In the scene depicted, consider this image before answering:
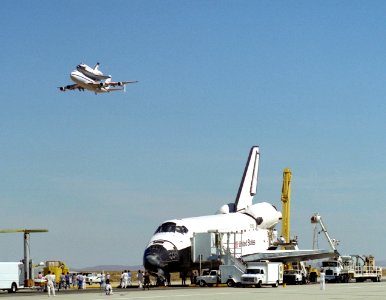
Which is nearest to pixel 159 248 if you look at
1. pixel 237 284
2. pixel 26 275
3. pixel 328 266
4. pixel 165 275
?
pixel 165 275

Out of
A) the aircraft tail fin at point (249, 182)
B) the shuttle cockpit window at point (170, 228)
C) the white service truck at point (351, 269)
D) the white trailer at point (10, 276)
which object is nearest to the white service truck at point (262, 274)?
the shuttle cockpit window at point (170, 228)

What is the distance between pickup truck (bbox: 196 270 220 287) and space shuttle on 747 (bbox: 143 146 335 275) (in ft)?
6.15

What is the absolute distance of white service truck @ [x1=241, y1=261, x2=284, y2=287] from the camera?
55469 mm

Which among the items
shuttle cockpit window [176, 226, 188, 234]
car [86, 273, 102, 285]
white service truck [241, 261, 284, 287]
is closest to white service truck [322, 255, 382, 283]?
white service truck [241, 261, 284, 287]

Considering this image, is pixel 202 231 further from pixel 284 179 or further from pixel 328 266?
pixel 284 179

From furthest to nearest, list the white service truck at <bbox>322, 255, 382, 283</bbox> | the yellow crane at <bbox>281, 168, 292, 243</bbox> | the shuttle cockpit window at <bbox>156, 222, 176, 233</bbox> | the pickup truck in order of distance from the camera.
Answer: the yellow crane at <bbox>281, 168, 292, 243</bbox> → the white service truck at <bbox>322, 255, 382, 283</bbox> → the shuttle cockpit window at <bbox>156, 222, 176, 233</bbox> → the pickup truck

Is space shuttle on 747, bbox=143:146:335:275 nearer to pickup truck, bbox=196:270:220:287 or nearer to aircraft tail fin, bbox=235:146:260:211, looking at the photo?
aircraft tail fin, bbox=235:146:260:211

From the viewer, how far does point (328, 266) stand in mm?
69688

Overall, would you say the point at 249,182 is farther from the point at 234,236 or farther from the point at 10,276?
the point at 10,276

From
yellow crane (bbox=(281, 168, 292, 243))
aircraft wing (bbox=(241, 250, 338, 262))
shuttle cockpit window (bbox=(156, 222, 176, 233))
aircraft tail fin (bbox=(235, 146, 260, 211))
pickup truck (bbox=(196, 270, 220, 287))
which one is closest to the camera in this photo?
pickup truck (bbox=(196, 270, 220, 287))

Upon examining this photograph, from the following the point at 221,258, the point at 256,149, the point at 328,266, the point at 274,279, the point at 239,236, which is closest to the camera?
the point at 274,279

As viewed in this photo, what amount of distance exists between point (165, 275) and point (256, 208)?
15195 millimetres

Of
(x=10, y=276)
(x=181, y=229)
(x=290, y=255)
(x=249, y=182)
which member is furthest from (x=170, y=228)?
(x=249, y=182)

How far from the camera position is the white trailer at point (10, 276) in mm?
57969
